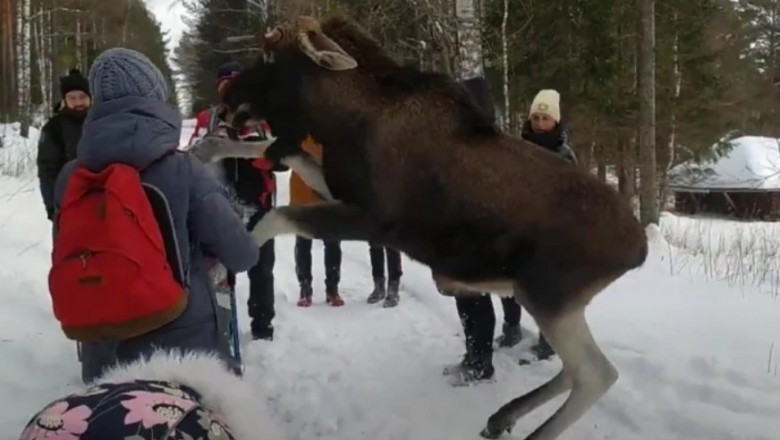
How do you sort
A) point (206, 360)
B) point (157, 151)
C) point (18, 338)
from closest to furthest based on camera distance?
point (206, 360) < point (157, 151) < point (18, 338)

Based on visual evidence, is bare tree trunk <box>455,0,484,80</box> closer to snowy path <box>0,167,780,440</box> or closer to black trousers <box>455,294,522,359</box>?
snowy path <box>0,167,780,440</box>

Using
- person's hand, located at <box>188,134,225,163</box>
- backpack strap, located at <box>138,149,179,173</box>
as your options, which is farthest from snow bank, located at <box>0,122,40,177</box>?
backpack strap, located at <box>138,149,179,173</box>

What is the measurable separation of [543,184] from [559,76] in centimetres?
1375

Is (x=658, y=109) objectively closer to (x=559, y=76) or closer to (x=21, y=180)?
(x=559, y=76)

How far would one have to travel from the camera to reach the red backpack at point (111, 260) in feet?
8.11

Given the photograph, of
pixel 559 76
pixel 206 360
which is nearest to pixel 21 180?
pixel 559 76

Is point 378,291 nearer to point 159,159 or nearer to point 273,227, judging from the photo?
point 273,227

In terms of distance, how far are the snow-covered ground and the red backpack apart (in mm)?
1453

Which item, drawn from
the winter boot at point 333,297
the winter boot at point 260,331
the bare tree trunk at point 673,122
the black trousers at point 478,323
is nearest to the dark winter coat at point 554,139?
the black trousers at point 478,323

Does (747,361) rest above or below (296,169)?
below

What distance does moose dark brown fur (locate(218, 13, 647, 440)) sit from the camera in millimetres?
3520

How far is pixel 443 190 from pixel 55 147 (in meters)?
2.89

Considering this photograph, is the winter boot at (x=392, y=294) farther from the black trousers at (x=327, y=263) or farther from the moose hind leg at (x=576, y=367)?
Result: the moose hind leg at (x=576, y=367)

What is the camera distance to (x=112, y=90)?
2.71 metres
